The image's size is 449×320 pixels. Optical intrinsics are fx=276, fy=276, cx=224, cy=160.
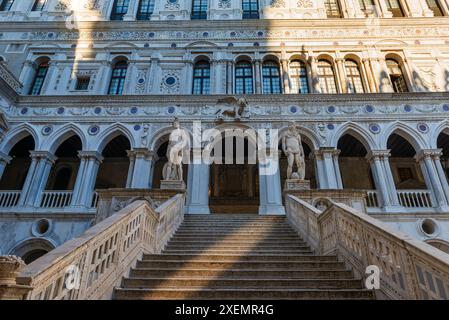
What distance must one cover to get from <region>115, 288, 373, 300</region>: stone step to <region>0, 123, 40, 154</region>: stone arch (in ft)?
42.8

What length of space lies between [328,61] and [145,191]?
1331 cm

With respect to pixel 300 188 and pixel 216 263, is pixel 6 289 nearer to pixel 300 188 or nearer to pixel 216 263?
pixel 216 263

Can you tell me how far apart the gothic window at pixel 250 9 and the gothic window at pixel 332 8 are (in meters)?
4.66

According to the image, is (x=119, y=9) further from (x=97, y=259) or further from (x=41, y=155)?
(x=97, y=259)

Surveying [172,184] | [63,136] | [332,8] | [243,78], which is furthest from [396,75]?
[63,136]

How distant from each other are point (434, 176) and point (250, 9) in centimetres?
1465

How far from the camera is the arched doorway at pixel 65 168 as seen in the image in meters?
16.8

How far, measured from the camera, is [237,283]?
452cm

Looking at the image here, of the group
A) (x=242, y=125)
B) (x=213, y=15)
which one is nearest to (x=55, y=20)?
(x=213, y=15)

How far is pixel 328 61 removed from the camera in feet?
54.2

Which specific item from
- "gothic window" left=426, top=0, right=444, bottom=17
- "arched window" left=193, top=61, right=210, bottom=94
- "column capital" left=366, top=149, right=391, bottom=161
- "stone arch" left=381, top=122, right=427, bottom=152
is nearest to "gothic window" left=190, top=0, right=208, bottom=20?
"arched window" left=193, top=61, right=210, bottom=94

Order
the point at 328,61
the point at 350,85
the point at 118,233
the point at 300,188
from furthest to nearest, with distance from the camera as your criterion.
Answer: the point at 328,61, the point at 350,85, the point at 300,188, the point at 118,233

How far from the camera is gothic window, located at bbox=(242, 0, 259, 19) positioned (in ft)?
59.7

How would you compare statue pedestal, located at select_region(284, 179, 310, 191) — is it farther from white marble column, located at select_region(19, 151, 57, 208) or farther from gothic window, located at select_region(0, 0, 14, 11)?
gothic window, located at select_region(0, 0, 14, 11)
